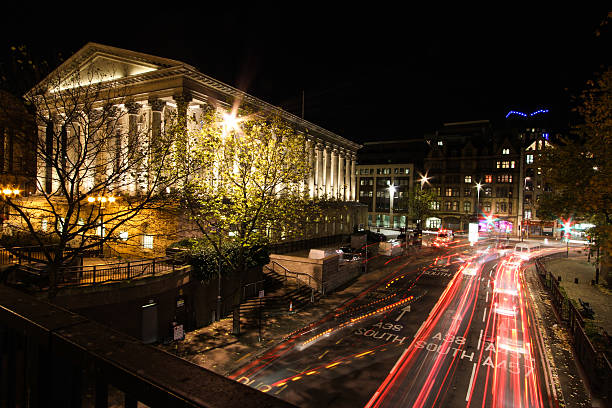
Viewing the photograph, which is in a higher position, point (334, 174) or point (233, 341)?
point (334, 174)

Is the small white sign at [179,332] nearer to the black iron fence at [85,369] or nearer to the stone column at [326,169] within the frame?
the black iron fence at [85,369]

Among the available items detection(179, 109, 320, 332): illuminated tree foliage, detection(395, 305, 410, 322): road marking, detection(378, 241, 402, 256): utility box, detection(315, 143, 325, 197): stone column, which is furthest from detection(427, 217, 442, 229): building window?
detection(179, 109, 320, 332): illuminated tree foliage

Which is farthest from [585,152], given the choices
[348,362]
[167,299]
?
[167,299]

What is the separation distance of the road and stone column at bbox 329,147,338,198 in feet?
124

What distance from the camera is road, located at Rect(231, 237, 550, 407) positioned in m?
14.9

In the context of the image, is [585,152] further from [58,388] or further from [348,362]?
[58,388]

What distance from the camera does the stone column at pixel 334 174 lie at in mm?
68125

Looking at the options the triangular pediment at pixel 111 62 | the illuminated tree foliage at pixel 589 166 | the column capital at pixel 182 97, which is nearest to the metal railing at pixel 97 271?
the column capital at pixel 182 97

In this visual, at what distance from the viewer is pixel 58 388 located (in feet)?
7.57

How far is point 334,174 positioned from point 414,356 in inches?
2107

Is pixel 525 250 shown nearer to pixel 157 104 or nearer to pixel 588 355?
pixel 588 355

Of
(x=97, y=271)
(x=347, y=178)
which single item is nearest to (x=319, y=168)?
(x=347, y=178)

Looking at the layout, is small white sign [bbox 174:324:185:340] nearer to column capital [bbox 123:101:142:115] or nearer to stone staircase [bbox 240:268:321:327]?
stone staircase [bbox 240:268:321:327]

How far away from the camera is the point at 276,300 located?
27656 millimetres
